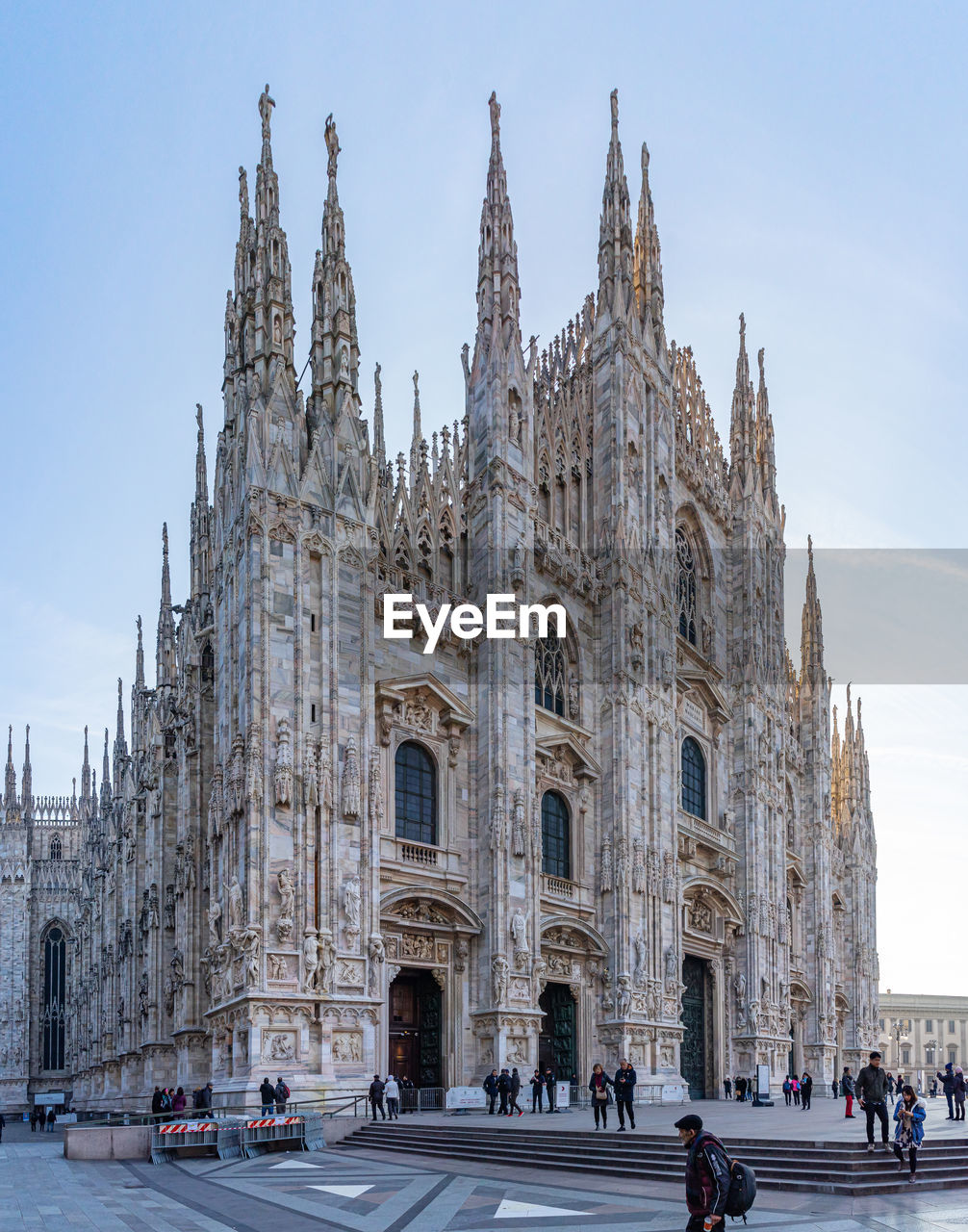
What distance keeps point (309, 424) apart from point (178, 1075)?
1855cm

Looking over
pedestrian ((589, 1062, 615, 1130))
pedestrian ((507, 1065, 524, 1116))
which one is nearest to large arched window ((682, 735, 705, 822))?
pedestrian ((507, 1065, 524, 1116))

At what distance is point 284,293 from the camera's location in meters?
31.4

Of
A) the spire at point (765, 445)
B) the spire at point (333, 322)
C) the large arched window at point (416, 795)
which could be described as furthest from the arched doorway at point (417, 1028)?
the spire at point (765, 445)

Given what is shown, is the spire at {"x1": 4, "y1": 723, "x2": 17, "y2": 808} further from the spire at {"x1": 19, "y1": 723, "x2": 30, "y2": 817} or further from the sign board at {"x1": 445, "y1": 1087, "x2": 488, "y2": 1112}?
the sign board at {"x1": 445, "y1": 1087, "x2": 488, "y2": 1112}

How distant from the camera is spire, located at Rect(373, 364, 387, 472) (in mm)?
34000

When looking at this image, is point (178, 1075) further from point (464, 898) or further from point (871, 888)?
point (871, 888)

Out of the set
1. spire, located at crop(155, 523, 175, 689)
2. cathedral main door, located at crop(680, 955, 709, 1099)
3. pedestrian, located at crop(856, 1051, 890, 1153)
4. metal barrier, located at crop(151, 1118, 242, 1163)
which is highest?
spire, located at crop(155, 523, 175, 689)

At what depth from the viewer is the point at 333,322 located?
31578 millimetres

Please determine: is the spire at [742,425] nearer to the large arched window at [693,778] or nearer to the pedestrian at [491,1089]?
the large arched window at [693,778]

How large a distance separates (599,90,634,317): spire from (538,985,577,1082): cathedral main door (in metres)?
21.4

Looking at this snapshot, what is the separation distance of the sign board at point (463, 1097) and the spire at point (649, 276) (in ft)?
84.7

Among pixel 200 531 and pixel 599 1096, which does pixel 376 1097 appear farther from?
pixel 200 531

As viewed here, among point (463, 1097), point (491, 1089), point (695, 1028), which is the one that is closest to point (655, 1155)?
point (491, 1089)

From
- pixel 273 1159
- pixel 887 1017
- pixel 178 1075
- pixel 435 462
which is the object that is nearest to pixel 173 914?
pixel 178 1075
